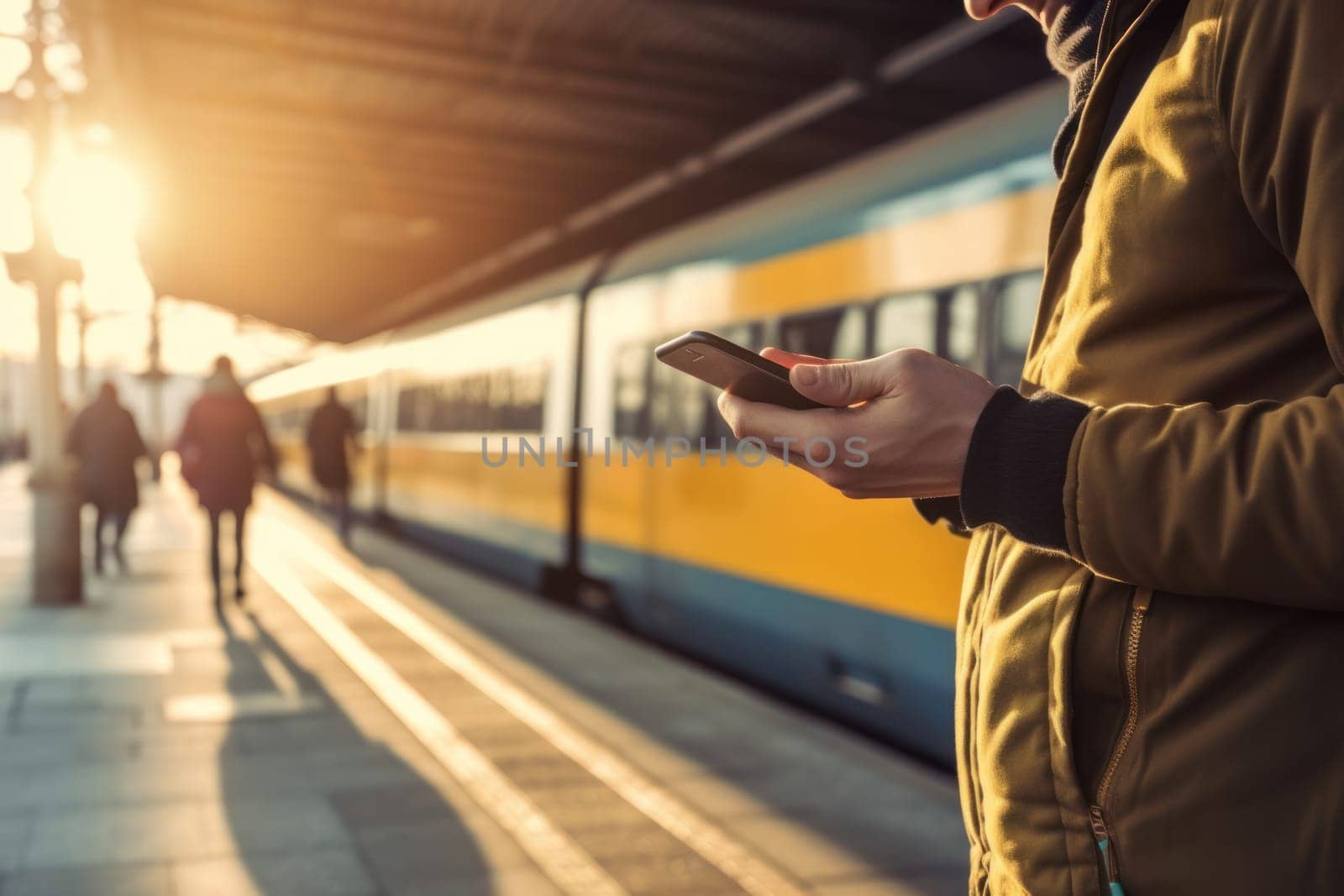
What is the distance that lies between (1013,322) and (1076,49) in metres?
3.59

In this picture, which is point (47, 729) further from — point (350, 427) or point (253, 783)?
point (350, 427)

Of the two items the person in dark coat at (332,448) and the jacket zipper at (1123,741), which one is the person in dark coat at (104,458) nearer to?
the person in dark coat at (332,448)

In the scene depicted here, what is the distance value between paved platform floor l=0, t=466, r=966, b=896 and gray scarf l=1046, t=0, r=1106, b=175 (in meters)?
2.97

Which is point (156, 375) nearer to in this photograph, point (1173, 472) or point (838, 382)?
point (838, 382)

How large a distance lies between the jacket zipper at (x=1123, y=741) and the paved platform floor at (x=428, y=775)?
114 inches

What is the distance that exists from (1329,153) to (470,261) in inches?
1234

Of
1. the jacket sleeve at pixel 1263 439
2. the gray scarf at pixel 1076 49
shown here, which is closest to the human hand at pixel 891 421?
the jacket sleeve at pixel 1263 439

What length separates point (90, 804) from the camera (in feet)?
14.6

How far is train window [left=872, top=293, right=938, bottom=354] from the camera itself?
519 centimetres

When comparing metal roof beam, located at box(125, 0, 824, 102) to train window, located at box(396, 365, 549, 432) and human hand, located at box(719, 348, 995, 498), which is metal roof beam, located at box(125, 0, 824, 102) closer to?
train window, located at box(396, 365, 549, 432)

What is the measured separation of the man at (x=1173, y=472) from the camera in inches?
35.2

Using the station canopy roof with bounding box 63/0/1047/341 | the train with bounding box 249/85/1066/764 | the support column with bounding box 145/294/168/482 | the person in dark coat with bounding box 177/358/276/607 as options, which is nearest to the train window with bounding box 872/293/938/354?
the train with bounding box 249/85/1066/764

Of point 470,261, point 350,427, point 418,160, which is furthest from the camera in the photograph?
point 470,261

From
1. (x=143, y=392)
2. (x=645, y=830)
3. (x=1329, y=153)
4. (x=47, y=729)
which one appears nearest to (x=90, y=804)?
(x=47, y=729)
